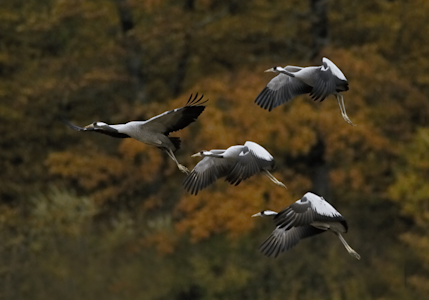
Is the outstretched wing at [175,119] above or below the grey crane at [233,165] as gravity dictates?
above

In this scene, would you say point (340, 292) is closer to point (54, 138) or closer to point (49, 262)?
point (49, 262)

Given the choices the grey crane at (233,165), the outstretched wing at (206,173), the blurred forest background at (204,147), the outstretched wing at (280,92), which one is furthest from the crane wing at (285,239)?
the blurred forest background at (204,147)

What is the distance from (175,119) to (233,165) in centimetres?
108

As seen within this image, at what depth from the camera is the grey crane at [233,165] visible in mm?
10438

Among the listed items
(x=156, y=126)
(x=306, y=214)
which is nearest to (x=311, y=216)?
(x=306, y=214)

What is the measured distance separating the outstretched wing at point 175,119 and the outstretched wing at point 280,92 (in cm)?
144

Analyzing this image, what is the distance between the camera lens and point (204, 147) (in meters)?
18.7

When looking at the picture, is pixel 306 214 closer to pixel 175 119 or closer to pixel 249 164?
pixel 249 164

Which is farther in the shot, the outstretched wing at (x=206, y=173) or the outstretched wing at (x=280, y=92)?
the outstretched wing at (x=206, y=173)

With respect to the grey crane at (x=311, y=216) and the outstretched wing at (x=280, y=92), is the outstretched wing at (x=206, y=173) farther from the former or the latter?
the grey crane at (x=311, y=216)

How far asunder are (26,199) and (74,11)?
4.35 meters

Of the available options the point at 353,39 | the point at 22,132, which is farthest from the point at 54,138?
the point at 353,39

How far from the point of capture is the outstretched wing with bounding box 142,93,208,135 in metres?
9.84

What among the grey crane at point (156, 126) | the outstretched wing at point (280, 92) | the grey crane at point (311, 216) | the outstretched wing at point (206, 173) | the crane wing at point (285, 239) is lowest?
the crane wing at point (285, 239)
